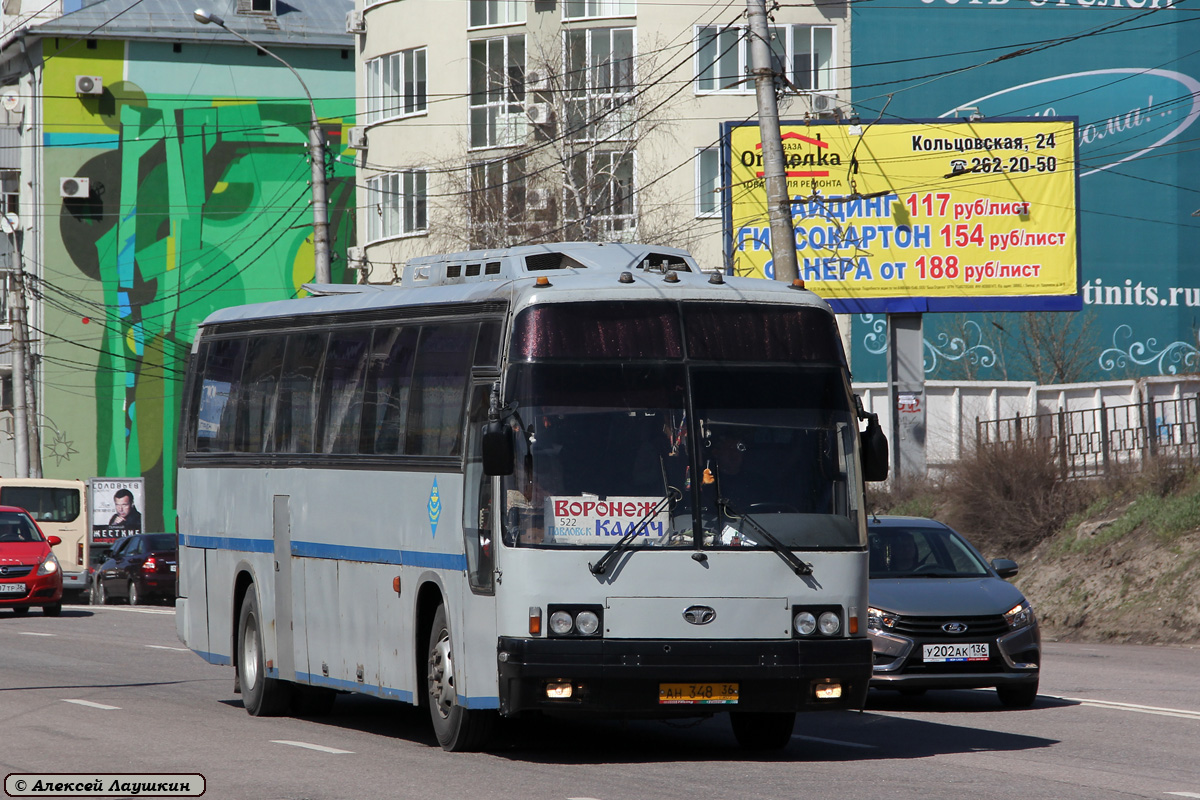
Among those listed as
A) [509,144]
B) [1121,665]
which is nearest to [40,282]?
[509,144]

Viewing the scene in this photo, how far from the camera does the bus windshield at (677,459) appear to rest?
10438mm

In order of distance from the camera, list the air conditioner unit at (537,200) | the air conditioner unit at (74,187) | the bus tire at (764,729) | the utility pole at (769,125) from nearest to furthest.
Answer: the bus tire at (764,729)
the utility pole at (769,125)
the air conditioner unit at (537,200)
the air conditioner unit at (74,187)

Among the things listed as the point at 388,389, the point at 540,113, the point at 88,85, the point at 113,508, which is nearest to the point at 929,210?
the point at 540,113

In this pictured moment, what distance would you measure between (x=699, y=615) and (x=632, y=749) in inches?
67.5

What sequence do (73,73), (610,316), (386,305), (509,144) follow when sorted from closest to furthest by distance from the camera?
(610,316) → (386,305) → (509,144) → (73,73)

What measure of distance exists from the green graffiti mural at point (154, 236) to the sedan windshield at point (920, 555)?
47283 mm

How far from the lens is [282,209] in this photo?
62344mm

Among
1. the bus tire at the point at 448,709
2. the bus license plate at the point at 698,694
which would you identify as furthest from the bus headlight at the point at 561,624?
the bus tire at the point at 448,709

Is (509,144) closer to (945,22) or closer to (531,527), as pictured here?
(945,22)

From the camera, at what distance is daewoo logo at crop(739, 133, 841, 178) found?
33.6 meters

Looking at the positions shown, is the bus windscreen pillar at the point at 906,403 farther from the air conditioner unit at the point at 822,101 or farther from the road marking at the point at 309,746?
the road marking at the point at 309,746

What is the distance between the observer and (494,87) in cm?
4375

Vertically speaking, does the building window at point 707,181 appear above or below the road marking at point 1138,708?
above

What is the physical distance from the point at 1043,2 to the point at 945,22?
2.88m
